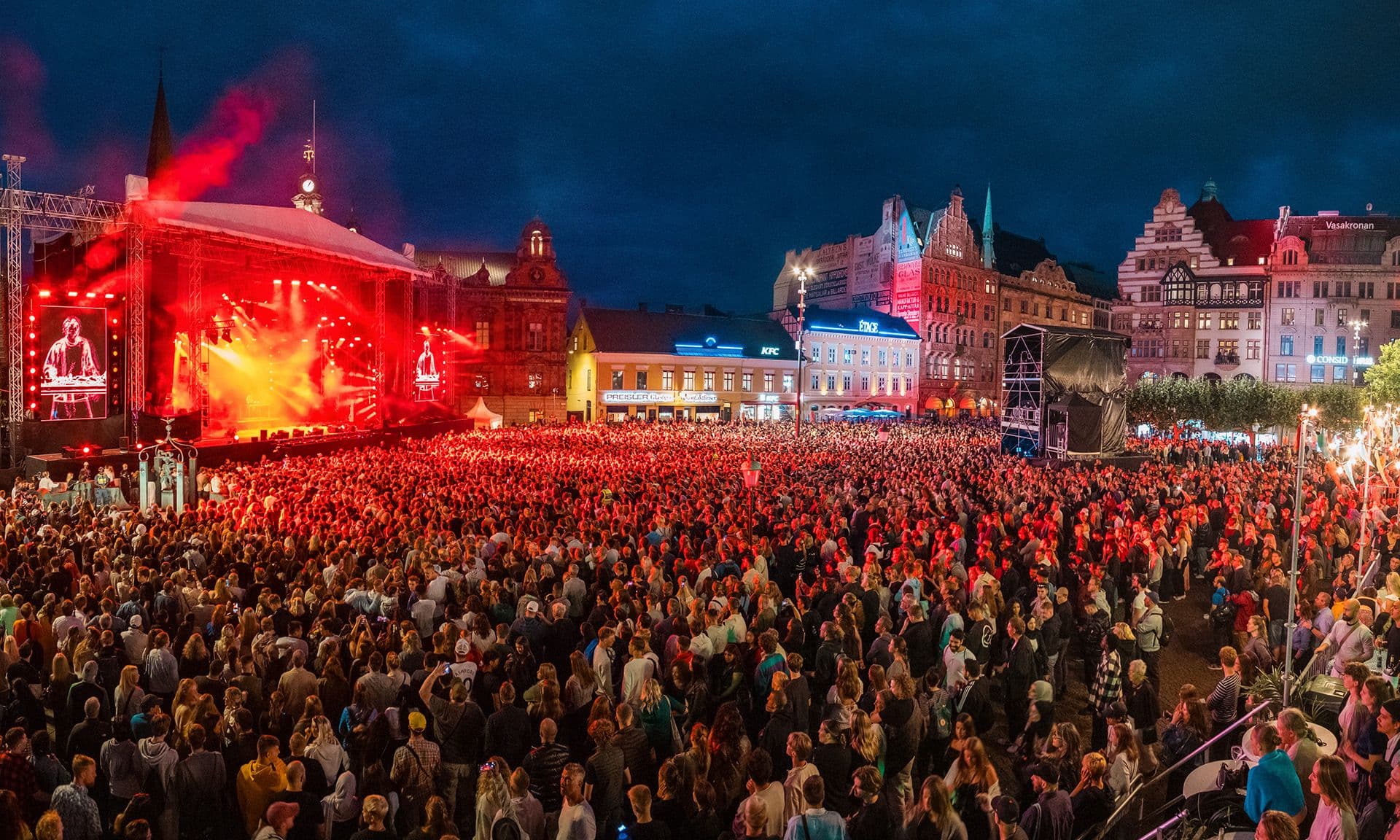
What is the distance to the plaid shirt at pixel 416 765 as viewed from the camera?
17.1ft

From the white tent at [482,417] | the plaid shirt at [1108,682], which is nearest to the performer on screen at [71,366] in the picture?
the white tent at [482,417]

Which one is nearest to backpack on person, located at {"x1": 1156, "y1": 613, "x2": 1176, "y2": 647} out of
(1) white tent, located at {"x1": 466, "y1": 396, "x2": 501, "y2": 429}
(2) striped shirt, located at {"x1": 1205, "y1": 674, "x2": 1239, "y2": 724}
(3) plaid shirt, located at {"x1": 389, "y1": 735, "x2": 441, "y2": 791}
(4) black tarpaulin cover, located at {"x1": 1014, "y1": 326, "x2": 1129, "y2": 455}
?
(2) striped shirt, located at {"x1": 1205, "y1": 674, "x2": 1239, "y2": 724}

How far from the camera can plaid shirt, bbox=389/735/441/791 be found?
5.23 meters

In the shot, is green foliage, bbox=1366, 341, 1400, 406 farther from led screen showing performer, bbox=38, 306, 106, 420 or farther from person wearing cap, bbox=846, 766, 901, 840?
led screen showing performer, bbox=38, 306, 106, 420

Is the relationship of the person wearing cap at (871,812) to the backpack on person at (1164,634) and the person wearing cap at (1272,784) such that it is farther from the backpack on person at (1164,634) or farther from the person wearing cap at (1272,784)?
the backpack on person at (1164,634)

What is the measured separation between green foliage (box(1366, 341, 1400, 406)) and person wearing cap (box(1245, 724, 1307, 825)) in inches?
1781

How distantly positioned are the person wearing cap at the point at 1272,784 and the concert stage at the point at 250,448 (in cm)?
2309

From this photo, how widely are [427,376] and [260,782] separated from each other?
1543 inches

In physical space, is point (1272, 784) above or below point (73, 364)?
below

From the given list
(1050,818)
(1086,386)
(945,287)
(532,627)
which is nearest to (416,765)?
(532,627)

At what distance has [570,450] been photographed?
26859 mm

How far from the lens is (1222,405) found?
133 feet

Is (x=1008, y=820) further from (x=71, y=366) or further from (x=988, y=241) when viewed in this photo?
(x=988, y=241)

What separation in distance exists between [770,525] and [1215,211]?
212ft
